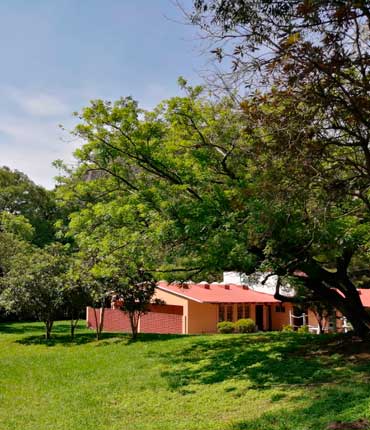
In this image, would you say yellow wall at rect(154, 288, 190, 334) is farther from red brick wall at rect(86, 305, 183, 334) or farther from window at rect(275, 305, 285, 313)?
window at rect(275, 305, 285, 313)

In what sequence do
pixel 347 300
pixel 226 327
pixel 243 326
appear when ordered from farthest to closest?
pixel 243 326
pixel 226 327
pixel 347 300

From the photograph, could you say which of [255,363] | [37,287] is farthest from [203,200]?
[37,287]

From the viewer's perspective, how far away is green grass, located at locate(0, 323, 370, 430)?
25.3 feet

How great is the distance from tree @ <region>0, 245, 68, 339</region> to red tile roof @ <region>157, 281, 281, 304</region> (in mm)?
5834

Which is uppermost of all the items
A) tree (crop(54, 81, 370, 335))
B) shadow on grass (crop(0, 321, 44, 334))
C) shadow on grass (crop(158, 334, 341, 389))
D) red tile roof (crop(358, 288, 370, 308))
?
tree (crop(54, 81, 370, 335))

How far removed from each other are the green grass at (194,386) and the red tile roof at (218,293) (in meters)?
8.47

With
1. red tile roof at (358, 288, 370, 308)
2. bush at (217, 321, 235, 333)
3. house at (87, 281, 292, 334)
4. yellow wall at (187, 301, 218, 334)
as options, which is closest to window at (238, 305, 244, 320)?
house at (87, 281, 292, 334)

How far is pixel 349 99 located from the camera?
6051mm

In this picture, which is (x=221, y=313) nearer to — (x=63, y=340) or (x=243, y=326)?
(x=243, y=326)

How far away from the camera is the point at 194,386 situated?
10.2 m

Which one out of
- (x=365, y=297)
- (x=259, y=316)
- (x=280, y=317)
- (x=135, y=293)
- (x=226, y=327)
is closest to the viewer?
(x=135, y=293)

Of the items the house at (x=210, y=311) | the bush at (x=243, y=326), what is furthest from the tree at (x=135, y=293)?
the bush at (x=243, y=326)

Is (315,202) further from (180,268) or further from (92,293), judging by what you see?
(92,293)

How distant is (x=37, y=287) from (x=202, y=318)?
29.9 ft
